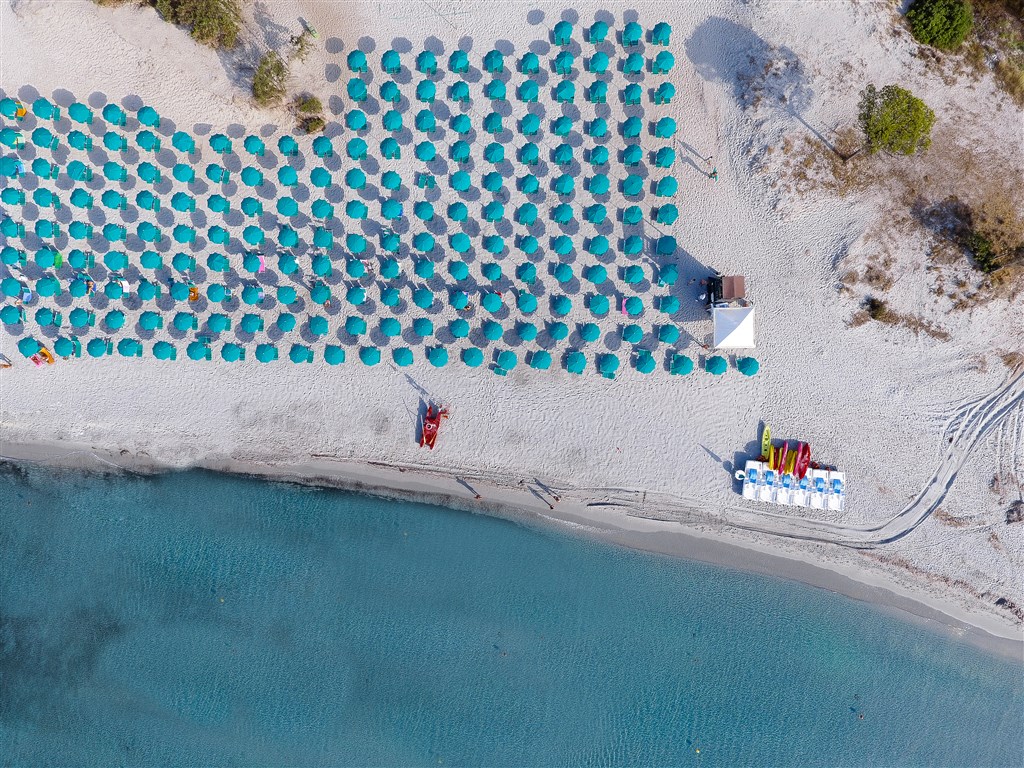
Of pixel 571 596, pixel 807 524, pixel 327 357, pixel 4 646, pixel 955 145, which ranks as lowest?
pixel 4 646

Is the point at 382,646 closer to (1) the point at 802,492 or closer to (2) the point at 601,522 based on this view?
(2) the point at 601,522

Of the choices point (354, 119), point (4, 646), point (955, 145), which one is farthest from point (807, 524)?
point (4, 646)

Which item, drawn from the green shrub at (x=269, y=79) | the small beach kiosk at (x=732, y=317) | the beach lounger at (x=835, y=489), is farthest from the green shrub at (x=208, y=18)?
the beach lounger at (x=835, y=489)

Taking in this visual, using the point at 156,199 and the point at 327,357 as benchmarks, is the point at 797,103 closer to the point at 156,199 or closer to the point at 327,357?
the point at 327,357

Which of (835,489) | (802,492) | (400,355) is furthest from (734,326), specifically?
(400,355)

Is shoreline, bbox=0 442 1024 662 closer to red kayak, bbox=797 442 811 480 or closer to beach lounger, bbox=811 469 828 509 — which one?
beach lounger, bbox=811 469 828 509
